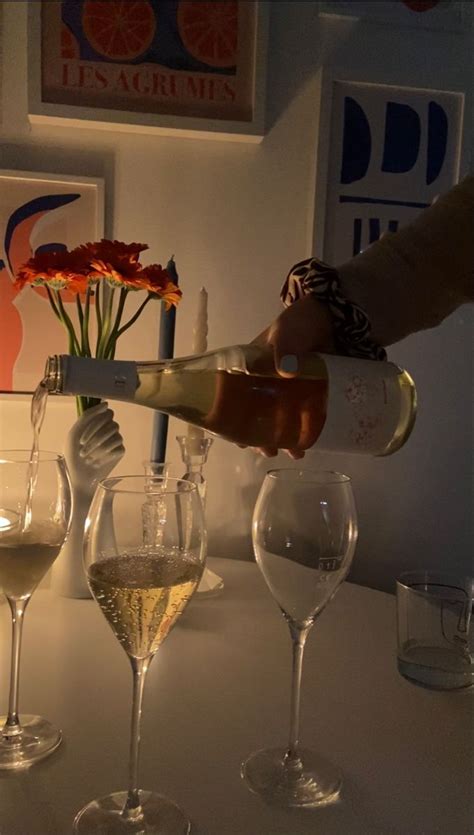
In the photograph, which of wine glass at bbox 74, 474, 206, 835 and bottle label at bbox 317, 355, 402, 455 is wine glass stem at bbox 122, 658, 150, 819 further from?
bottle label at bbox 317, 355, 402, 455

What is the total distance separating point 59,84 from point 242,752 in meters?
1.14

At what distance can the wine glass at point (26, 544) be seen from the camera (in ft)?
1.96

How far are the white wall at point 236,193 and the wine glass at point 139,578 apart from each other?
773 millimetres

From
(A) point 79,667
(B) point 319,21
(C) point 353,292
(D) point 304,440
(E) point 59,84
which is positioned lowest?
(A) point 79,667

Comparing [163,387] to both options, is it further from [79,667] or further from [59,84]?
[59,84]

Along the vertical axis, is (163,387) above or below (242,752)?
above

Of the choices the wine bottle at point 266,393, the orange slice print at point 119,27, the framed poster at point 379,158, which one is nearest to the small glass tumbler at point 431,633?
the wine bottle at point 266,393

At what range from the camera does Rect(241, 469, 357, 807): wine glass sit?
0.58 meters

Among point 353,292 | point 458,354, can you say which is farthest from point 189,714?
point 458,354

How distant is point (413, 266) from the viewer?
0.94 m

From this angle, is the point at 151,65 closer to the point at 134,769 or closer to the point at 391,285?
the point at 391,285

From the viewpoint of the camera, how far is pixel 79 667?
77 cm

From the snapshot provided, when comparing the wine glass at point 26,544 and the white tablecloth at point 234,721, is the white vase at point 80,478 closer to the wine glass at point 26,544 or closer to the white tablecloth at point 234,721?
the white tablecloth at point 234,721

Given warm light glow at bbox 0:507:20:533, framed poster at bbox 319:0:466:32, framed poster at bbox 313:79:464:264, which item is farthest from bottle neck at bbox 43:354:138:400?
framed poster at bbox 319:0:466:32
